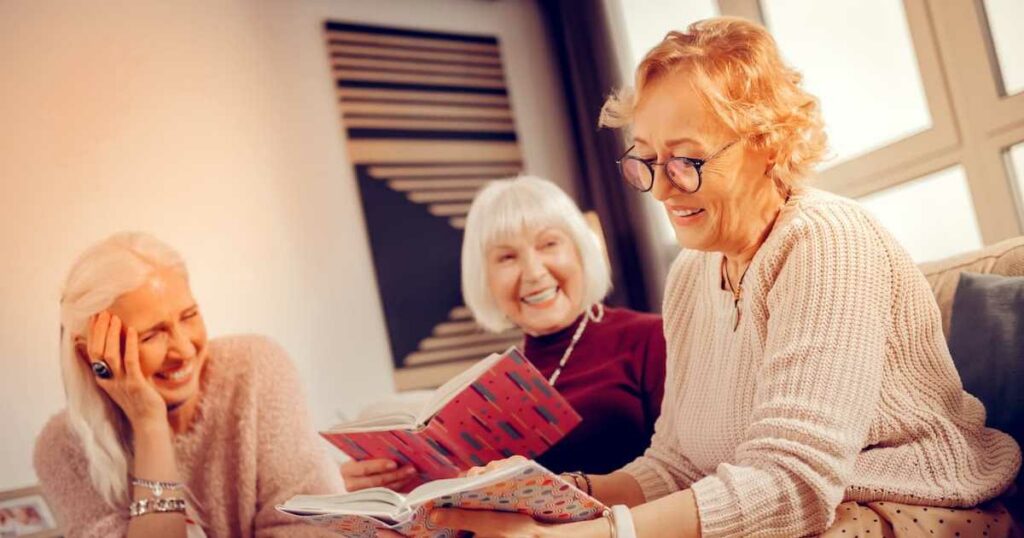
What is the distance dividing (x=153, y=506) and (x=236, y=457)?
218mm

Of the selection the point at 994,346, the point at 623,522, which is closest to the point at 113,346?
the point at 623,522

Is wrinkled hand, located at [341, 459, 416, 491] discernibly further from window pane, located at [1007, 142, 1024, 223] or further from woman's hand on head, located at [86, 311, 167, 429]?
window pane, located at [1007, 142, 1024, 223]

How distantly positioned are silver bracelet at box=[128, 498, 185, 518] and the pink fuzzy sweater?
6cm

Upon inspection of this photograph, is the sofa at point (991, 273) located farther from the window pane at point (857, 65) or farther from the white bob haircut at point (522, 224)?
the window pane at point (857, 65)

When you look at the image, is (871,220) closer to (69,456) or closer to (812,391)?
(812,391)

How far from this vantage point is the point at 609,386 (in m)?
1.95

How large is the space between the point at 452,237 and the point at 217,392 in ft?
4.99

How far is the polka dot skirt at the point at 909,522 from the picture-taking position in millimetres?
1021

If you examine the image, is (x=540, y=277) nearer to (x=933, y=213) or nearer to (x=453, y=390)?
(x=453, y=390)

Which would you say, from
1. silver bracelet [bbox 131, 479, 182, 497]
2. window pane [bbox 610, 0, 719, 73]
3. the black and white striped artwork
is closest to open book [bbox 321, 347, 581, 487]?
silver bracelet [bbox 131, 479, 182, 497]

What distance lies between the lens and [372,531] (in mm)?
1133

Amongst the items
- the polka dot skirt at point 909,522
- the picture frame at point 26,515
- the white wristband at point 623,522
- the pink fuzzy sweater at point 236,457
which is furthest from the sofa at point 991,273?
the picture frame at point 26,515

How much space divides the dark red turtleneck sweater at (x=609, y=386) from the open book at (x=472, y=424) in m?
0.22

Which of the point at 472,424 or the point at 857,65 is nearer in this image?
the point at 472,424
